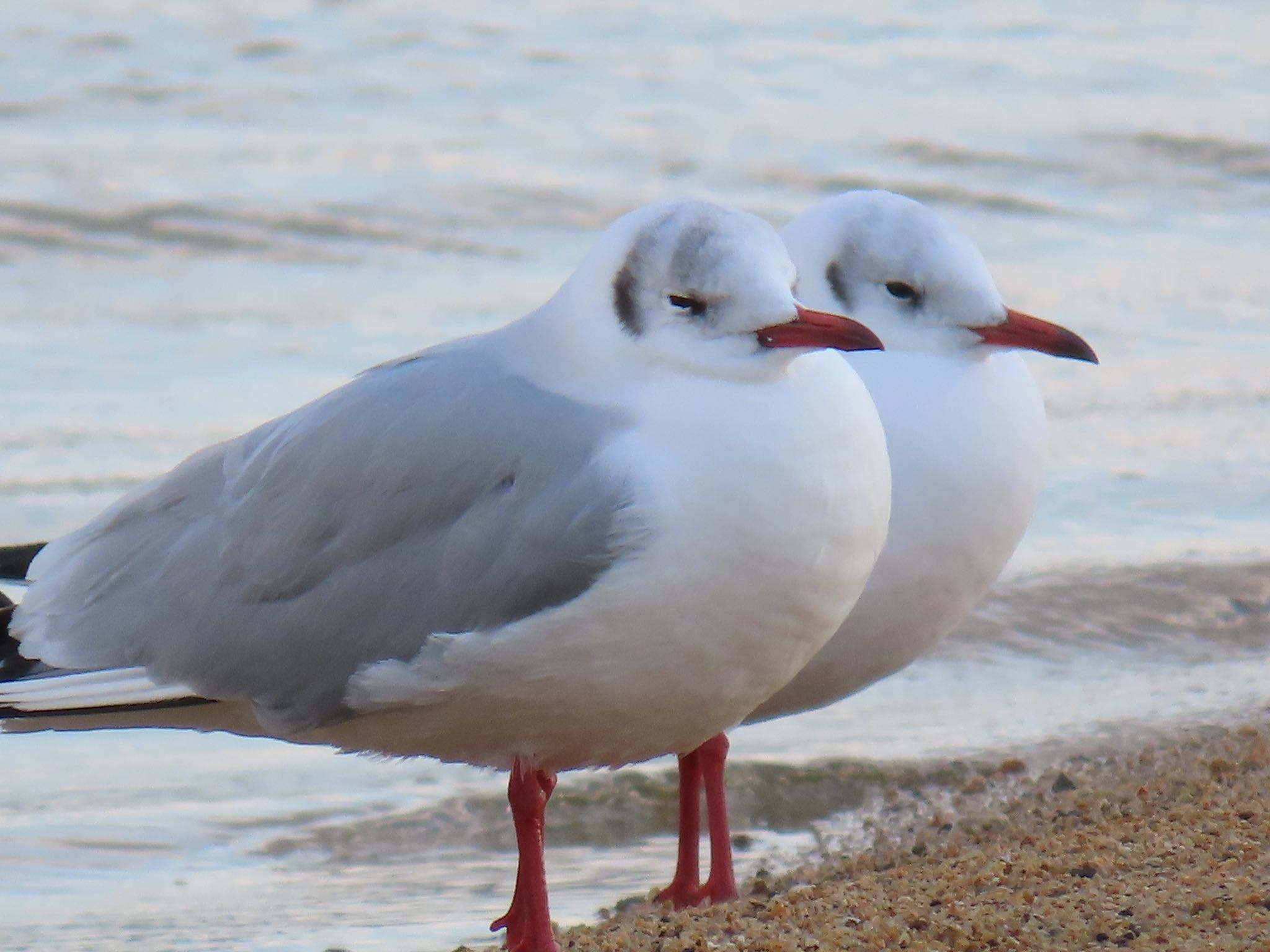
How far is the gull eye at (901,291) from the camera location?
4.63 m

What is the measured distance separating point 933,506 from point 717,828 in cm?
83

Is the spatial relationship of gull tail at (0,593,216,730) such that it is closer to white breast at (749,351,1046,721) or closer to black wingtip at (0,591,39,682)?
black wingtip at (0,591,39,682)

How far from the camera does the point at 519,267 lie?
10469 millimetres

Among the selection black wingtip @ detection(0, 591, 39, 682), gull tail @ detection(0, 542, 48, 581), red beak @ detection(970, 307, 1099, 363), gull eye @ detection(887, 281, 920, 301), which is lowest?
black wingtip @ detection(0, 591, 39, 682)

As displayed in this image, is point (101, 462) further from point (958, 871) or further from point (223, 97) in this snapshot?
point (223, 97)

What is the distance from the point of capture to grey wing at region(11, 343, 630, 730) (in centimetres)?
354

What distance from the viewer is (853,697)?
6.14 m

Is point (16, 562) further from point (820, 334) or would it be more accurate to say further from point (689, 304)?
point (820, 334)

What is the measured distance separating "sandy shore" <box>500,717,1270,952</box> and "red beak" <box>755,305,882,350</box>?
99cm

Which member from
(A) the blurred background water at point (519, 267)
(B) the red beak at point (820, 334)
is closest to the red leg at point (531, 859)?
(A) the blurred background water at point (519, 267)

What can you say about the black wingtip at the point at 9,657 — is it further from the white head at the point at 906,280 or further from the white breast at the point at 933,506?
the white head at the point at 906,280

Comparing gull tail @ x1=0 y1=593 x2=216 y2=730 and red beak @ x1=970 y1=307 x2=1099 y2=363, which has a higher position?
red beak @ x1=970 y1=307 x2=1099 y2=363

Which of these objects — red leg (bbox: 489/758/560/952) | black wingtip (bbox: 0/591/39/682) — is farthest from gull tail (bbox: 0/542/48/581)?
red leg (bbox: 489/758/560/952)

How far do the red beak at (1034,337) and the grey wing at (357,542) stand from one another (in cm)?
126
